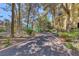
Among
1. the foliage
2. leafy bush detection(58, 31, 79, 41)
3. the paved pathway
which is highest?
the foliage

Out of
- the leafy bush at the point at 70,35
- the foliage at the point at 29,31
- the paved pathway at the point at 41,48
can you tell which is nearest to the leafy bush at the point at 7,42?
the paved pathway at the point at 41,48

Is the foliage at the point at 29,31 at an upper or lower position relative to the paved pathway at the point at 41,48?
upper

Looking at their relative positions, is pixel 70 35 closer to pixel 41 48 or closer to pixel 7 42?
pixel 41 48

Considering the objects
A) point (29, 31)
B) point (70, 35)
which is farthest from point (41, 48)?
point (70, 35)

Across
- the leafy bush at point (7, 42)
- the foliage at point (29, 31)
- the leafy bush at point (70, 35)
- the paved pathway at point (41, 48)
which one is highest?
the foliage at point (29, 31)

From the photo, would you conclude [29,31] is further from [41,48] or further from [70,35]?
[70,35]

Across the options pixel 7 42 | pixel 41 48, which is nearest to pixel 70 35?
pixel 41 48

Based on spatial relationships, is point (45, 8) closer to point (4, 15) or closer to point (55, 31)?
point (55, 31)

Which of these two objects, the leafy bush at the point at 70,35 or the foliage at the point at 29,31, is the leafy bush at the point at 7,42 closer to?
the foliage at the point at 29,31

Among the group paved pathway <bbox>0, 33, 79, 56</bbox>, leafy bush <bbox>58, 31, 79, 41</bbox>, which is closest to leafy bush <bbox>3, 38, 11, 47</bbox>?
paved pathway <bbox>0, 33, 79, 56</bbox>

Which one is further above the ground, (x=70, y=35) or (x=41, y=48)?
(x=70, y=35)

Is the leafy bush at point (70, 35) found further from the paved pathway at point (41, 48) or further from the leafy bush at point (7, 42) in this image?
the leafy bush at point (7, 42)

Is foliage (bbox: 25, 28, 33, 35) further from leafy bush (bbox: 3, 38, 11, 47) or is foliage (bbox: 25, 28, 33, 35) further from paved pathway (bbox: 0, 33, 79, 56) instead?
leafy bush (bbox: 3, 38, 11, 47)

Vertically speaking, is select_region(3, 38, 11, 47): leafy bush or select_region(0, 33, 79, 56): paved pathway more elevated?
select_region(3, 38, 11, 47): leafy bush
